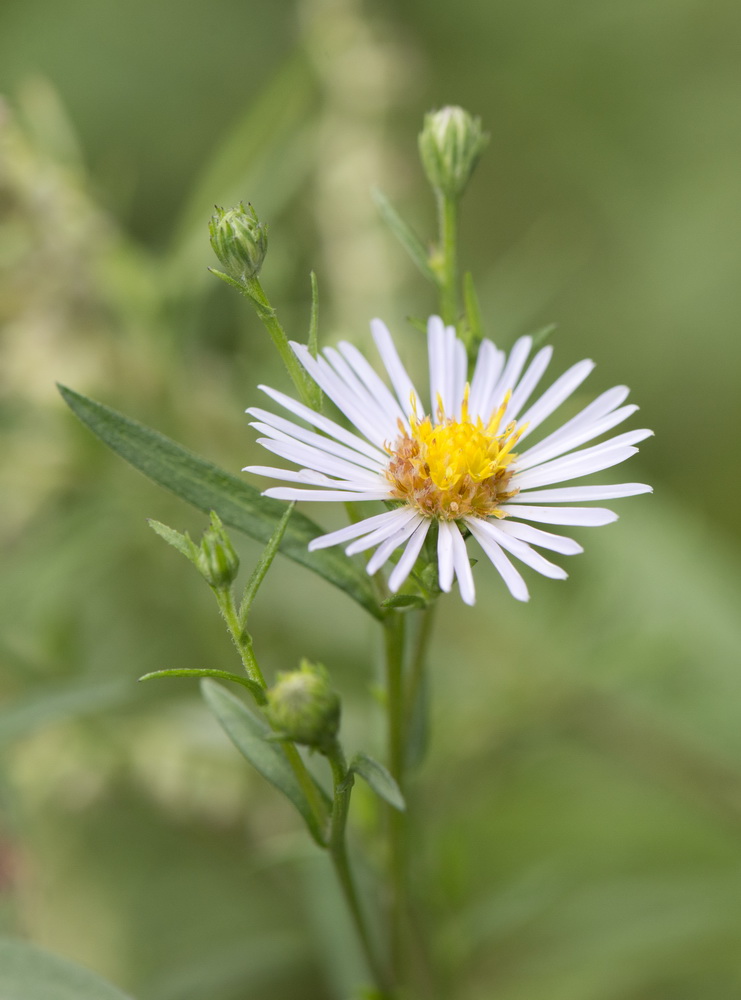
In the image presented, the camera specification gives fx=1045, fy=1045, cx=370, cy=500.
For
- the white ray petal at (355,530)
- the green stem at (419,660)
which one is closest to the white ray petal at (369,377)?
the white ray petal at (355,530)

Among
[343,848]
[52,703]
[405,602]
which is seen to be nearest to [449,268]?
[405,602]

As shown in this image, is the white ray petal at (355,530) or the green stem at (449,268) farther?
the green stem at (449,268)

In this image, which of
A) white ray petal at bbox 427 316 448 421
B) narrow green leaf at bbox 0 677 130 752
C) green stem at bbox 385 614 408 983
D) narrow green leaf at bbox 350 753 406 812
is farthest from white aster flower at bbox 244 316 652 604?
narrow green leaf at bbox 0 677 130 752

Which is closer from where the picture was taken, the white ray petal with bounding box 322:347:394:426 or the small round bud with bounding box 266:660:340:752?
→ the small round bud with bounding box 266:660:340:752


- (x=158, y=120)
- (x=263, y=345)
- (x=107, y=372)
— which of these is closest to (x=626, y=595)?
(x=263, y=345)

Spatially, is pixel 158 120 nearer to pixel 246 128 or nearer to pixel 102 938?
pixel 246 128

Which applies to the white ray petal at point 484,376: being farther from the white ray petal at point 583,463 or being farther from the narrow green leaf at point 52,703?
the narrow green leaf at point 52,703

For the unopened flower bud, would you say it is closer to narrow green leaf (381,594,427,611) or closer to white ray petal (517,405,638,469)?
narrow green leaf (381,594,427,611)
